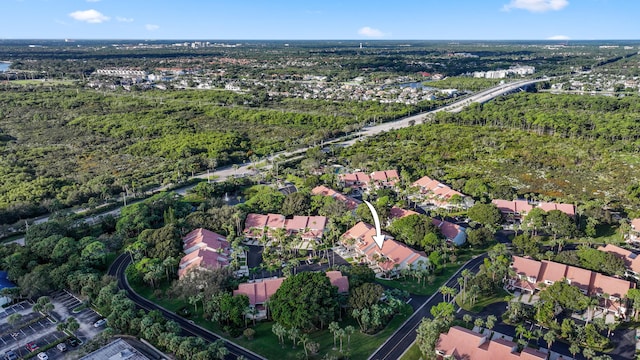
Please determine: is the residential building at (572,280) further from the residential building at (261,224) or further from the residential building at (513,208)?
the residential building at (261,224)

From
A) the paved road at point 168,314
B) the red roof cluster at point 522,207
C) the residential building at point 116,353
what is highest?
the red roof cluster at point 522,207

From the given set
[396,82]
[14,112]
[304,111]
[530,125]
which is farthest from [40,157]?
[396,82]

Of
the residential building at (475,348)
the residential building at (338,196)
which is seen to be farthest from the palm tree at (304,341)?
the residential building at (338,196)

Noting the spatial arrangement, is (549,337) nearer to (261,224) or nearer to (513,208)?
(513,208)

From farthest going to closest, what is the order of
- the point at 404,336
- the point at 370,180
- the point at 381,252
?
1. the point at 370,180
2. the point at 381,252
3. the point at 404,336

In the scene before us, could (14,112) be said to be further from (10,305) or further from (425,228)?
(425,228)

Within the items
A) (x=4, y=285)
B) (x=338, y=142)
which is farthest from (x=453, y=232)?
(x=338, y=142)

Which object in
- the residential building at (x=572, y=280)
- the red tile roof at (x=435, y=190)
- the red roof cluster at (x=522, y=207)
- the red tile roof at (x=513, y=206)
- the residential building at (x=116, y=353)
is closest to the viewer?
the residential building at (x=116, y=353)
